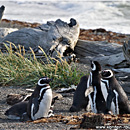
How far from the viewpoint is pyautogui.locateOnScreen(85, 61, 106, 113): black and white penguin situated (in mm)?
5441

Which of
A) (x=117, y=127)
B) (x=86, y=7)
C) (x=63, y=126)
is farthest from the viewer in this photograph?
(x=86, y=7)

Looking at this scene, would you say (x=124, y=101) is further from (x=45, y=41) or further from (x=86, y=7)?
(x=86, y=7)

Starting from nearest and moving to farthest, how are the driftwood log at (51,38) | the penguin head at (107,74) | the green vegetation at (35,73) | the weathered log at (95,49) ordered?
1. the penguin head at (107,74)
2. the green vegetation at (35,73)
3. the driftwood log at (51,38)
4. the weathered log at (95,49)

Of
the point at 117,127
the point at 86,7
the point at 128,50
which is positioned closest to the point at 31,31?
the point at 128,50

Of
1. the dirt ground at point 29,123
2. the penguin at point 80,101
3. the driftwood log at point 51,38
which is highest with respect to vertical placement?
the driftwood log at point 51,38

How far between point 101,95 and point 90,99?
20 centimetres

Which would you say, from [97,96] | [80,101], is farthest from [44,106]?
[97,96]

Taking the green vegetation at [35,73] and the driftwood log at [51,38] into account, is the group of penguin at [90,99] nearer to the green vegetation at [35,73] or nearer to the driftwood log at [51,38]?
the green vegetation at [35,73]

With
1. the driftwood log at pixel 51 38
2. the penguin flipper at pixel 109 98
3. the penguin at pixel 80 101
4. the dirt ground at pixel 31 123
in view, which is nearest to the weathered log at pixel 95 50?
the driftwood log at pixel 51 38

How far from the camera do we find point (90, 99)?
5.51m

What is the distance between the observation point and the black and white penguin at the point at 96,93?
17.9 feet

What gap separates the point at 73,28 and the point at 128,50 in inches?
107

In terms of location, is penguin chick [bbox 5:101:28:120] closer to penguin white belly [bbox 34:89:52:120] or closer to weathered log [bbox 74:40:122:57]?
penguin white belly [bbox 34:89:52:120]

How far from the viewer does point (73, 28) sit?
32.6ft
